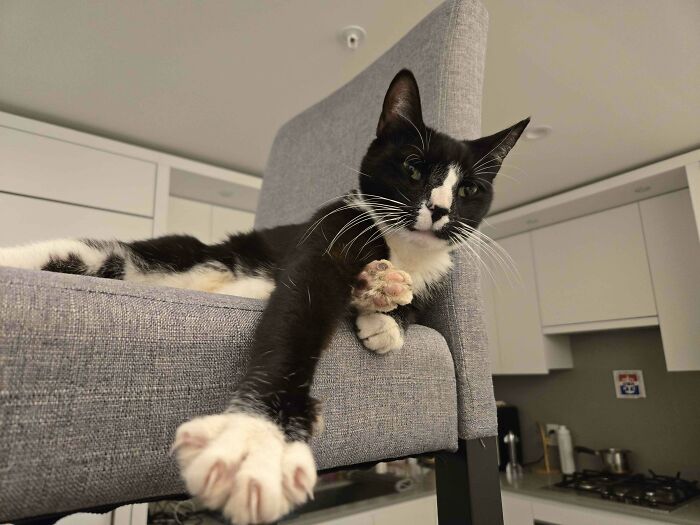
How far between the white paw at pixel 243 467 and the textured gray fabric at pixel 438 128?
44 cm

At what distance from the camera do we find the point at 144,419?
444 mm

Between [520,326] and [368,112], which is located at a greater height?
[368,112]

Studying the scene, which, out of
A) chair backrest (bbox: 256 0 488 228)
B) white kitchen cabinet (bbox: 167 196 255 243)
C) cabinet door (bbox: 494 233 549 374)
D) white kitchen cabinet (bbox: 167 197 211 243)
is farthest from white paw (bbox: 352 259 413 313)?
cabinet door (bbox: 494 233 549 374)

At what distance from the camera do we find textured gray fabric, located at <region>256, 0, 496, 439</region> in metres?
0.80

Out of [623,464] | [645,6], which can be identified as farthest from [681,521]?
[645,6]

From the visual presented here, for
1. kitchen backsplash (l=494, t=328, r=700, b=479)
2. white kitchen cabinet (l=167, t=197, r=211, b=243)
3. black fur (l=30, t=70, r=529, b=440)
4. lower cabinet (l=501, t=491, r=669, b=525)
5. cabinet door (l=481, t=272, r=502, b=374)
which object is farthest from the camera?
cabinet door (l=481, t=272, r=502, b=374)

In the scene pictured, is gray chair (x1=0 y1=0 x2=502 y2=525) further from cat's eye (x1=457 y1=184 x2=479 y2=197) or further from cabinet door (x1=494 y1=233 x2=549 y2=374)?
cabinet door (x1=494 y1=233 x2=549 y2=374)

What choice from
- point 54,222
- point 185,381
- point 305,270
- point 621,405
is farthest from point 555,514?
point 54,222

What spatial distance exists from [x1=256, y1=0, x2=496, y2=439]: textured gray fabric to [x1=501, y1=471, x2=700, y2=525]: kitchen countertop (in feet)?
7.12

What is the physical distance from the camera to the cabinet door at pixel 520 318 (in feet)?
11.2

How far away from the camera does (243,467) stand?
38 cm

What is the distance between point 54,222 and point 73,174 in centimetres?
28

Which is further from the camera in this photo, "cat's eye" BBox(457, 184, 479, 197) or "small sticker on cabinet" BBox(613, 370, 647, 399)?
"small sticker on cabinet" BBox(613, 370, 647, 399)

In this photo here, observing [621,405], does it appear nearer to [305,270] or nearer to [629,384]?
[629,384]
